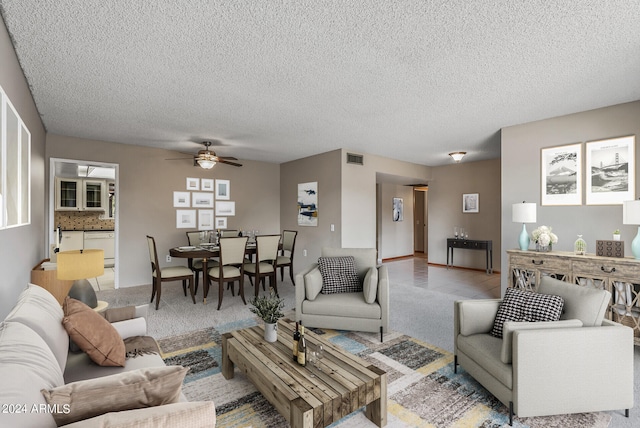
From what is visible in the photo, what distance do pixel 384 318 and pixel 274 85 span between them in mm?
2549

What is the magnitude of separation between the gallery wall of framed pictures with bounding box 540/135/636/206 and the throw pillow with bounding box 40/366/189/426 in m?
4.58

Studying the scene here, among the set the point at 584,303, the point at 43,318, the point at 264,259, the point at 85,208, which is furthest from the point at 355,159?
the point at 85,208

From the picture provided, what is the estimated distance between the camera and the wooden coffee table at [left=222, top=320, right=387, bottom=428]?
5.20 ft

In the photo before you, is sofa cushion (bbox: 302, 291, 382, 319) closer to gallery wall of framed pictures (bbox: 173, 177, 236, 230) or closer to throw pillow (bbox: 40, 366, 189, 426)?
throw pillow (bbox: 40, 366, 189, 426)

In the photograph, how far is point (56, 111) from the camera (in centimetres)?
372

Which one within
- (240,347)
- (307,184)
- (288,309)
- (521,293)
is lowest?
(288,309)

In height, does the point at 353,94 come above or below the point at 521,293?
above

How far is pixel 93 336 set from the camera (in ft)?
5.69

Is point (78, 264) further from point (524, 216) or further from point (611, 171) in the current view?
point (611, 171)

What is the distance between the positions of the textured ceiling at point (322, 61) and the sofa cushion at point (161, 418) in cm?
206

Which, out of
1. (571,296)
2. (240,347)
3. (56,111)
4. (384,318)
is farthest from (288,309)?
(56,111)

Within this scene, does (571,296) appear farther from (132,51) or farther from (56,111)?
(56,111)

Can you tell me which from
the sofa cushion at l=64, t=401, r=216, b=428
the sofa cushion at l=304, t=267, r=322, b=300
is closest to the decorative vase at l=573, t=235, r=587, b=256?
the sofa cushion at l=304, t=267, r=322, b=300

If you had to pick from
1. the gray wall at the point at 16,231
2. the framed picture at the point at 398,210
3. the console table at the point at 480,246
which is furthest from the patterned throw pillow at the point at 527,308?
the framed picture at the point at 398,210
